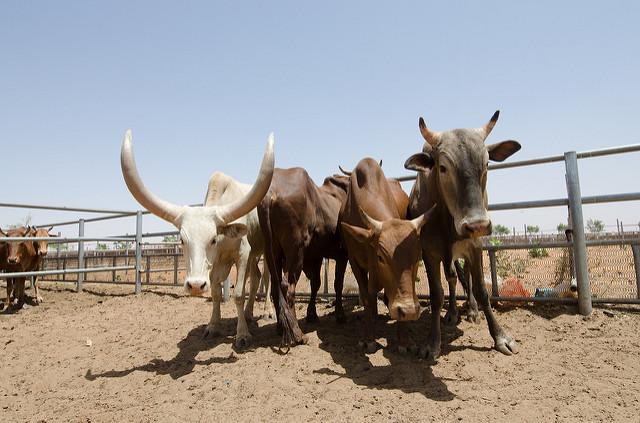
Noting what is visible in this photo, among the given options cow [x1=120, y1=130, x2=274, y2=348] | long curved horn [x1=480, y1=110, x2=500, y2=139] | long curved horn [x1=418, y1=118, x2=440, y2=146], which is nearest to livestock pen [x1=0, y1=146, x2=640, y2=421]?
cow [x1=120, y1=130, x2=274, y2=348]

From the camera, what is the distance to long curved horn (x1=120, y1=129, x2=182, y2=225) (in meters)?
3.90

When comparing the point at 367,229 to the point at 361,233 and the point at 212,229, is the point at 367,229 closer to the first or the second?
the point at 361,233

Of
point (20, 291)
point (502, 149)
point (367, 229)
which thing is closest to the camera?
point (367, 229)

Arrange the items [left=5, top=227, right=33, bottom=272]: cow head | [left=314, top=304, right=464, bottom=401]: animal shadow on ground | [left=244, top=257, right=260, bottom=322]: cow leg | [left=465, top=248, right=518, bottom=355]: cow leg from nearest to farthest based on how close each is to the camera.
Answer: [left=314, top=304, right=464, bottom=401]: animal shadow on ground < [left=465, top=248, right=518, bottom=355]: cow leg < [left=244, top=257, right=260, bottom=322]: cow leg < [left=5, top=227, right=33, bottom=272]: cow head

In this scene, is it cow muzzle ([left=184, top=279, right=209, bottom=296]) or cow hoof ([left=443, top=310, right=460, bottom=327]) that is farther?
cow hoof ([left=443, top=310, right=460, bottom=327])

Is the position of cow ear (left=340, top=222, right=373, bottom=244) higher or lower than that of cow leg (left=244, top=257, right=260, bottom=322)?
higher

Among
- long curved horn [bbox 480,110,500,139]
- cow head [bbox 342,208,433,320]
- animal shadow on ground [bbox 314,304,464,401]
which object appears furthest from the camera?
long curved horn [bbox 480,110,500,139]

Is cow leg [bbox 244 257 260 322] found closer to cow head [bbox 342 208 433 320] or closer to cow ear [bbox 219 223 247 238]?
cow ear [bbox 219 223 247 238]

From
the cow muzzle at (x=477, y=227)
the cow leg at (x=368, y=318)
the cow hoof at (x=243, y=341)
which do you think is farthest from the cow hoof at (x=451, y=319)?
the cow hoof at (x=243, y=341)

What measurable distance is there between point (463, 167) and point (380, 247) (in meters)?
0.96

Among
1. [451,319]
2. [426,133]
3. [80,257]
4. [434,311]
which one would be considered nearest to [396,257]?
[434,311]

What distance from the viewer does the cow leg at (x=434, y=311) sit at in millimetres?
3613

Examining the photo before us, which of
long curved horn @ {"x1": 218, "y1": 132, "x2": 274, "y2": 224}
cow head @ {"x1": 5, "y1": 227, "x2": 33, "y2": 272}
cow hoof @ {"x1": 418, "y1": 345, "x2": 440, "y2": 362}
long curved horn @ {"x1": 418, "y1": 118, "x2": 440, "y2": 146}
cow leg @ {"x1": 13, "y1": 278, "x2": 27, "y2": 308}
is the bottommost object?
cow hoof @ {"x1": 418, "y1": 345, "x2": 440, "y2": 362}

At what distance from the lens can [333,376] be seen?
3.32m
